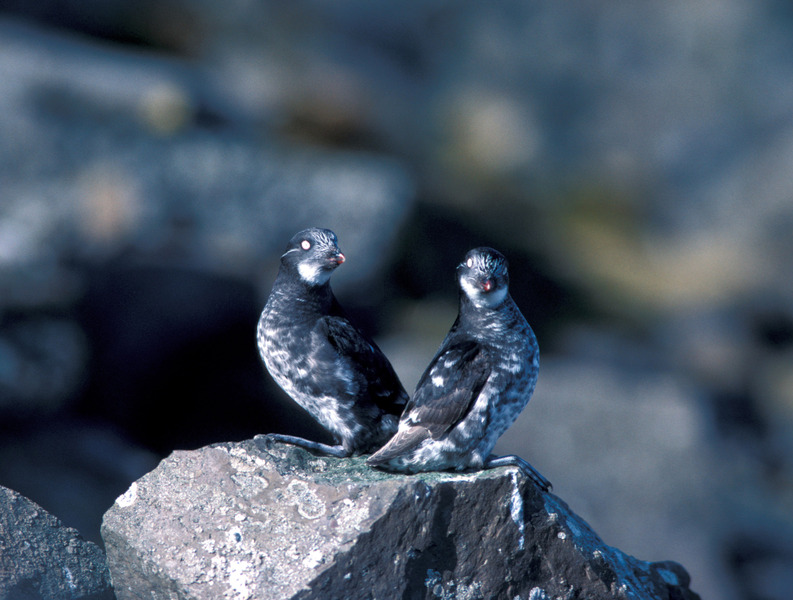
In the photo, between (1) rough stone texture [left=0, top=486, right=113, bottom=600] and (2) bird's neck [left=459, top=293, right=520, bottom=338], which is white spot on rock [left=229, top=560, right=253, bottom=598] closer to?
(1) rough stone texture [left=0, top=486, right=113, bottom=600]

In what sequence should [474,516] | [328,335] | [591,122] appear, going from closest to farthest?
[474,516], [328,335], [591,122]

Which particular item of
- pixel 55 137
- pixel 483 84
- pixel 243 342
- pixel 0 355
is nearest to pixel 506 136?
pixel 483 84

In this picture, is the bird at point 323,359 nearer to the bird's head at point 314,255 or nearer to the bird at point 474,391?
the bird's head at point 314,255

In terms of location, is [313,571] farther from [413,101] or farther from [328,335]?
[413,101]

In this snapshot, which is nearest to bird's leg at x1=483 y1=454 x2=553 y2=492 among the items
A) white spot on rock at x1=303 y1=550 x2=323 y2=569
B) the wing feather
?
the wing feather

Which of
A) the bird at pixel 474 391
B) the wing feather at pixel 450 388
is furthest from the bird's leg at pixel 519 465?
the wing feather at pixel 450 388

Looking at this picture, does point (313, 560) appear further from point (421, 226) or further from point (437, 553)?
point (421, 226)
